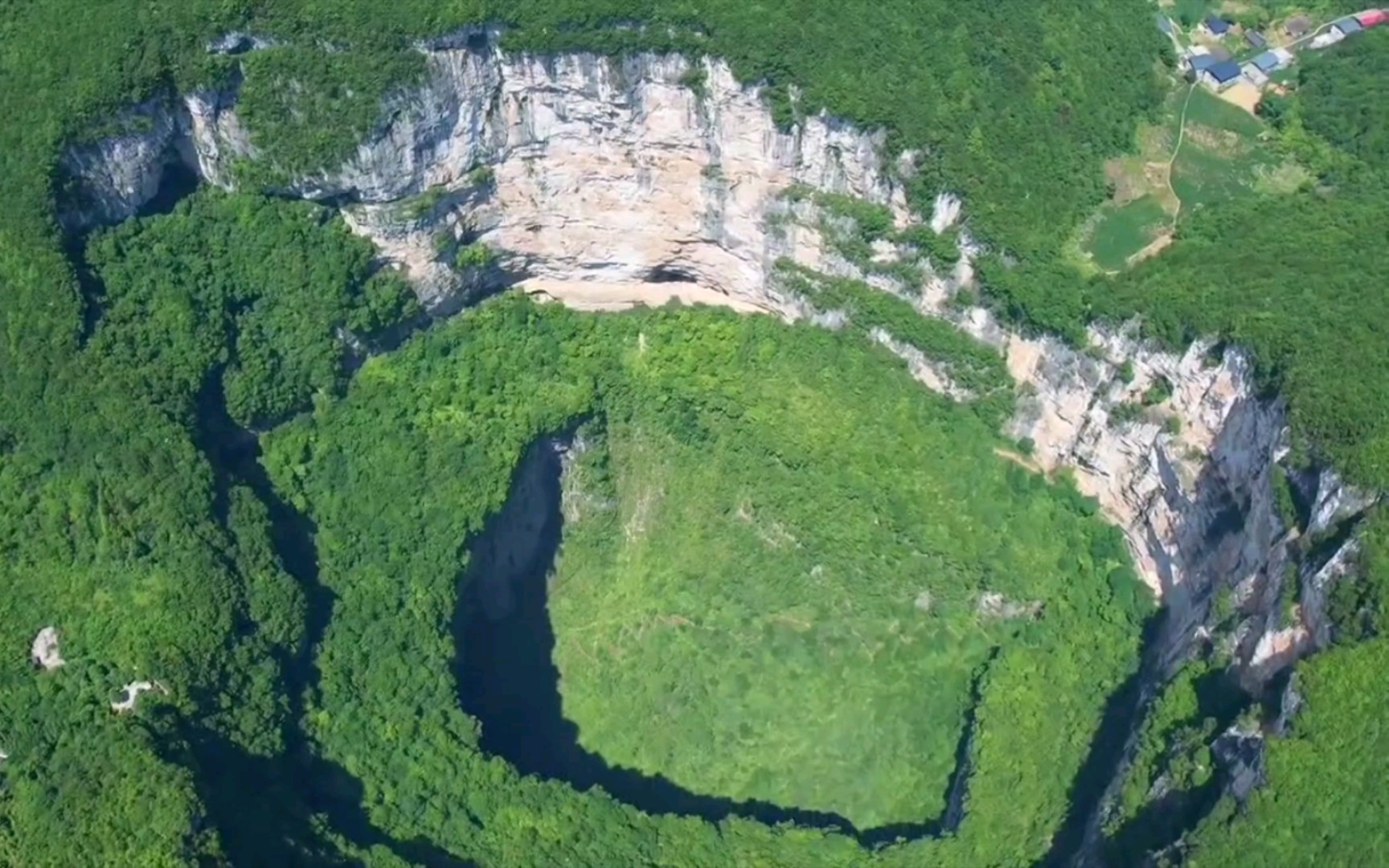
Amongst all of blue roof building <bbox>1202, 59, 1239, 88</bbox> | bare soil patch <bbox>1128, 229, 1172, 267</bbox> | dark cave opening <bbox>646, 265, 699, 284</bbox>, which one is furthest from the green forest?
dark cave opening <bbox>646, 265, 699, 284</bbox>

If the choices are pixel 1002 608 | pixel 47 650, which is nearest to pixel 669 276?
pixel 1002 608

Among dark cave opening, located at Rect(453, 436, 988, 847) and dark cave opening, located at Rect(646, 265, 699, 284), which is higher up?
dark cave opening, located at Rect(646, 265, 699, 284)

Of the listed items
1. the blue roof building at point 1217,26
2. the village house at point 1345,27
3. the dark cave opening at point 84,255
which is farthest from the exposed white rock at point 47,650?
the village house at point 1345,27

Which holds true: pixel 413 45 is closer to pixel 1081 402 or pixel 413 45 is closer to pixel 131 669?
pixel 131 669

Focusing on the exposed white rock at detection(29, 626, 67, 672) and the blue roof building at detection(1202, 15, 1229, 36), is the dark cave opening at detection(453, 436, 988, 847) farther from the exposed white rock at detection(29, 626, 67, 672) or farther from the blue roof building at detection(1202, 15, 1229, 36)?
the blue roof building at detection(1202, 15, 1229, 36)

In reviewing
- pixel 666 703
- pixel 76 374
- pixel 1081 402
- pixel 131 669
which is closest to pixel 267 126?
pixel 76 374

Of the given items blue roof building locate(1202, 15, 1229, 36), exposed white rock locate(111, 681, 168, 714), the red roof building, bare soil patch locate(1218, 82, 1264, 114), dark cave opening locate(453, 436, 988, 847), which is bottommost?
dark cave opening locate(453, 436, 988, 847)

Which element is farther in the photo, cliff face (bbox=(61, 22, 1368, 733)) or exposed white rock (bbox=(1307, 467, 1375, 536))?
cliff face (bbox=(61, 22, 1368, 733))
